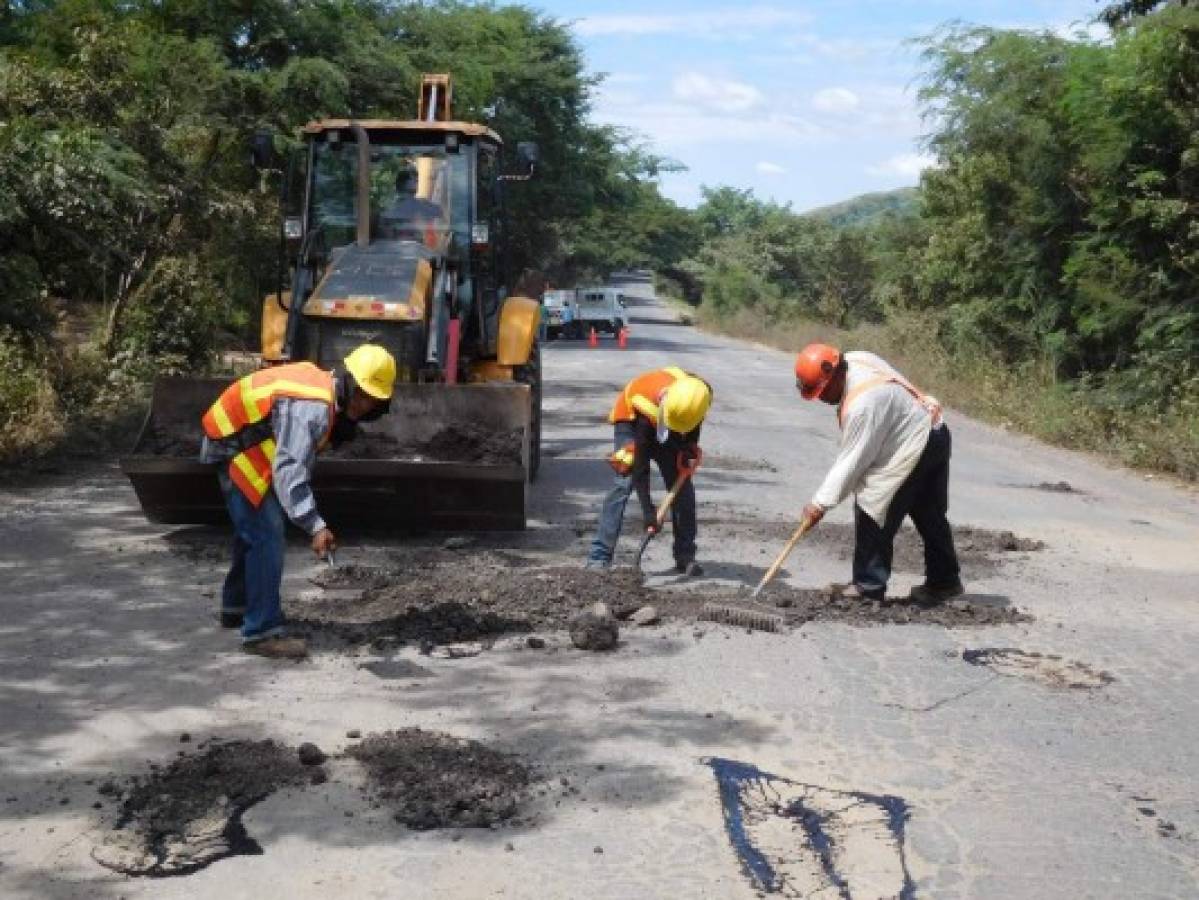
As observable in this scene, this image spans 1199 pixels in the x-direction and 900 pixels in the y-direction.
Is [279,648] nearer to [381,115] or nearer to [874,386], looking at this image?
[874,386]

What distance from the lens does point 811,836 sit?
443 cm

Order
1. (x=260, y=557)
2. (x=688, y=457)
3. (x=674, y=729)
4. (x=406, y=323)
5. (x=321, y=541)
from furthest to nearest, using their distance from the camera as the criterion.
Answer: (x=406, y=323) → (x=688, y=457) → (x=260, y=557) → (x=321, y=541) → (x=674, y=729)

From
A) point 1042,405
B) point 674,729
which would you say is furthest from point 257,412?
point 1042,405

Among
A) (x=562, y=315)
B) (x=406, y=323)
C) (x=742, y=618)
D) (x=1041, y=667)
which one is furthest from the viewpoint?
(x=562, y=315)

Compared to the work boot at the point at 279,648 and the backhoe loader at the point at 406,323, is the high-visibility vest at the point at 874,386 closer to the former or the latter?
the backhoe loader at the point at 406,323

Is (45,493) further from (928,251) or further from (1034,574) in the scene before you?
(928,251)

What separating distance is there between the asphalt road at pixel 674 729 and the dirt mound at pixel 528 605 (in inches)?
9.5

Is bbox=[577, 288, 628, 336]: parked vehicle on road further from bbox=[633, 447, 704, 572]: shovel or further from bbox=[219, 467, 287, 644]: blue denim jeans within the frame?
bbox=[219, 467, 287, 644]: blue denim jeans

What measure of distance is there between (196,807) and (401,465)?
3.95 metres

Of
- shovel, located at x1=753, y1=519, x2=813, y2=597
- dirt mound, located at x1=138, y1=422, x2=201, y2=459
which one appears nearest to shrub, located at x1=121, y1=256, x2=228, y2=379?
dirt mound, located at x1=138, y1=422, x2=201, y2=459

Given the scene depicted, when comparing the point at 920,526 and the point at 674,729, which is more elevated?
the point at 920,526

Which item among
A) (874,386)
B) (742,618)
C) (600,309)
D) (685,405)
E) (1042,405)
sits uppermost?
(874,386)

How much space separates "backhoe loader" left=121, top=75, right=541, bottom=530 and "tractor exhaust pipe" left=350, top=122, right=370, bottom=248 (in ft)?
0.04

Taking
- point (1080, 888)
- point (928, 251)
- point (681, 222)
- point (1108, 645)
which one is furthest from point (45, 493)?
point (681, 222)
